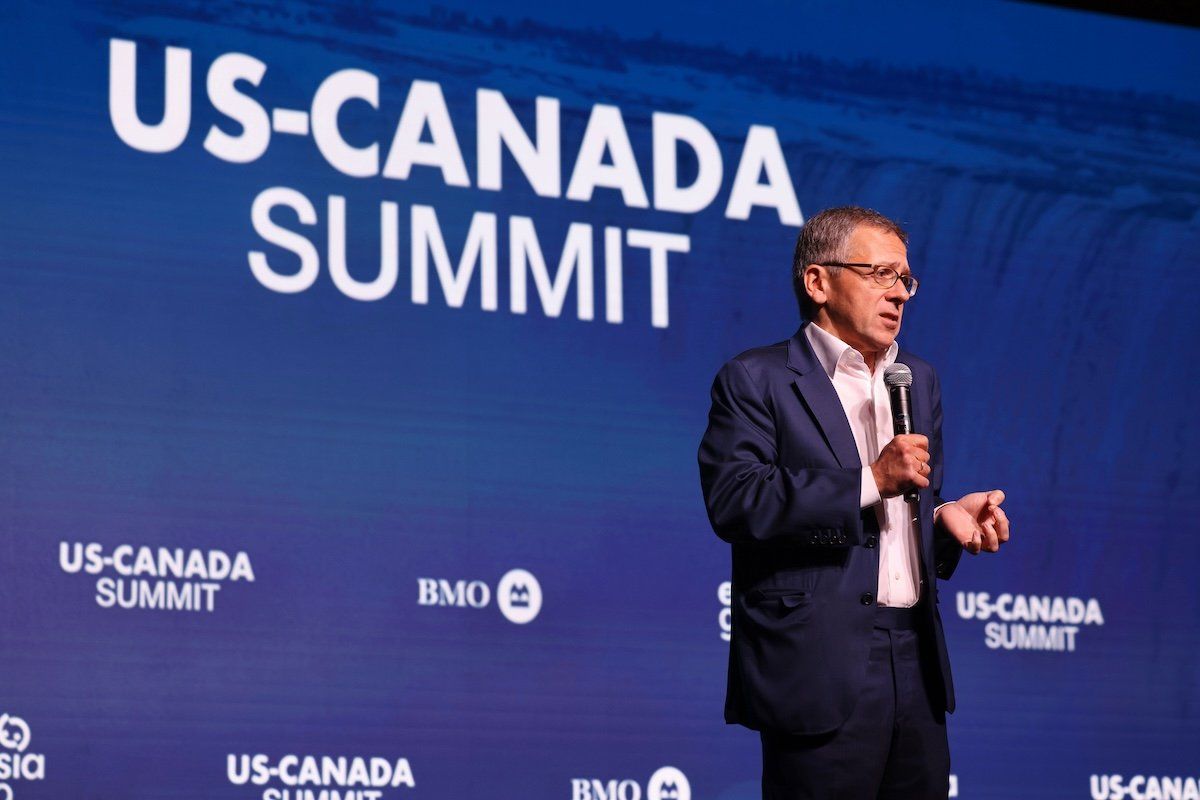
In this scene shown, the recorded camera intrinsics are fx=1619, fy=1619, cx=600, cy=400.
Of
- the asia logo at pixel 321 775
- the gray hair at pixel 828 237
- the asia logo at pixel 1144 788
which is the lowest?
the asia logo at pixel 1144 788

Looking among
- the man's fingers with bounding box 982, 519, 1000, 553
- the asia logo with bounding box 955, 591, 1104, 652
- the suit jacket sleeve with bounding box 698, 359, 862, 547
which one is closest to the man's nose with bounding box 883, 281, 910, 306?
the suit jacket sleeve with bounding box 698, 359, 862, 547

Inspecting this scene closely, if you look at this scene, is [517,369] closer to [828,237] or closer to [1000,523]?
[828,237]

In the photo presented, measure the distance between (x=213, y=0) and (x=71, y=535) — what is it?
124 centimetres

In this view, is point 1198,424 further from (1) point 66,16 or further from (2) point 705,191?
(1) point 66,16

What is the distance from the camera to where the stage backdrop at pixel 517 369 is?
3.35 meters

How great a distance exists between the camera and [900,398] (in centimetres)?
230

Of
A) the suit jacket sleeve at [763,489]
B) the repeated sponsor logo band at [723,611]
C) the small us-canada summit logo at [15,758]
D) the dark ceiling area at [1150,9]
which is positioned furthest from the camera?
the dark ceiling area at [1150,9]

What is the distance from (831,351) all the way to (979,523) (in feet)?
1.13

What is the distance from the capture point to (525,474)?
368 centimetres

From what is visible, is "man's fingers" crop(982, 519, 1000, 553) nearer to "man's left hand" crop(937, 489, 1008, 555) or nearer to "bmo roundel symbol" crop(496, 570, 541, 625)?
"man's left hand" crop(937, 489, 1008, 555)

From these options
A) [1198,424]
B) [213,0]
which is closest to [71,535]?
[213,0]

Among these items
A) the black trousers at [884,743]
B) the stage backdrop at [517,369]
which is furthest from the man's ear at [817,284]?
the stage backdrop at [517,369]

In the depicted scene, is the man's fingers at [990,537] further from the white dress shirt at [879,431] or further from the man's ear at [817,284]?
the man's ear at [817,284]

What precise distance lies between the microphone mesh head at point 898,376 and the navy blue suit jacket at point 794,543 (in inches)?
A: 3.7
